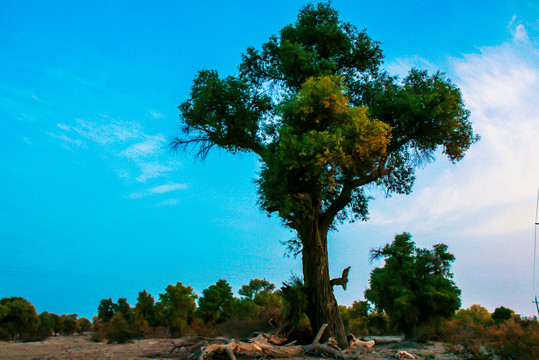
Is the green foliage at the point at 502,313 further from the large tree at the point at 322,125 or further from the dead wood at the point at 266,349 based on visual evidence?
the dead wood at the point at 266,349

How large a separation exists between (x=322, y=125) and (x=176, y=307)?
24.3m

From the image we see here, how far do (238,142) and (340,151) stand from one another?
6.07 m

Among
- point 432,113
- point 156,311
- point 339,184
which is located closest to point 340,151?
point 339,184

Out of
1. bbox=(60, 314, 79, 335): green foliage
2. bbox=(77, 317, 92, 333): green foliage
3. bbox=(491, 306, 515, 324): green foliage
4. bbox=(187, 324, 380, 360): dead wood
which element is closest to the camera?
bbox=(187, 324, 380, 360): dead wood

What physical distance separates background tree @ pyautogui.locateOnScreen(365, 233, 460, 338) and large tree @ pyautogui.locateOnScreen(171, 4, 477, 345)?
7.58 metres

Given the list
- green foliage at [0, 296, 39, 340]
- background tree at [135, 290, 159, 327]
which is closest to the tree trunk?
background tree at [135, 290, 159, 327]

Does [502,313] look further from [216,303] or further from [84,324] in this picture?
[84,324]

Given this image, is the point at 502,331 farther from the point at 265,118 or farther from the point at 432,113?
the point at 265,118

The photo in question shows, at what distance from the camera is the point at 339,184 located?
15.5 meters

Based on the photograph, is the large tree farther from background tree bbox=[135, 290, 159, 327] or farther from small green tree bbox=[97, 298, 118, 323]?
small green tree bbox=[97, 298, 118, 323]

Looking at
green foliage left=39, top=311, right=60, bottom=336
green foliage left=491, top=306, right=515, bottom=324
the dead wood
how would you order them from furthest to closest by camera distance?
green foliage left=491, top=306, right=515, bottom=324 < green foliage left=39, top=311, right=60, bottom=336 < the dead wood

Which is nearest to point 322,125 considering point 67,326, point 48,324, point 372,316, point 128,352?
point 128,352

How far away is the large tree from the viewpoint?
40.8 feet

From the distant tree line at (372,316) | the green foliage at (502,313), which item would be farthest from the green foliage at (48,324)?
the green foliage at (502,313)
